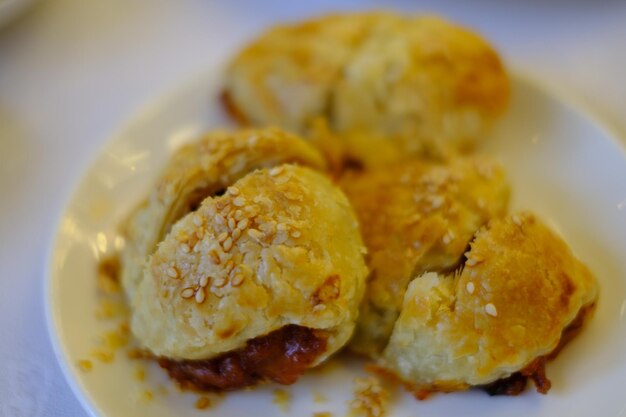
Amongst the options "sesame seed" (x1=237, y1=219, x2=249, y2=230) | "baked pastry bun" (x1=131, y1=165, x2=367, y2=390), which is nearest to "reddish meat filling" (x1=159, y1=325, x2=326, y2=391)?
"baked pastry bun" (x1=131, y1=165, x2=367, y2=390)

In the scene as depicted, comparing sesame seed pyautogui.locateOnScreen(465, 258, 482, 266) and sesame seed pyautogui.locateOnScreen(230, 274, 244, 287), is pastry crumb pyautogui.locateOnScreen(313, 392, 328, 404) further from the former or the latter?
sesame seed pyautogui.locateOnScreen(465, 258, 482, 266)

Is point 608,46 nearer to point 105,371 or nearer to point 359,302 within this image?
point 359,302

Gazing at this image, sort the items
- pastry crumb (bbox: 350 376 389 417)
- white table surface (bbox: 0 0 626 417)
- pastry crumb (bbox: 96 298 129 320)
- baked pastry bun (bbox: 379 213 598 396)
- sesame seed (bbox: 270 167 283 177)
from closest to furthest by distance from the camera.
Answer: baked pastry bun (bbox: 379 213 598 396) < pastry crumb (bbox: 350 376 389 417) < sesame seed (bbox: 270 167 283 177) < pastry crumb (bbox: 96 298 129 320) < white table surface (bbox: 0 0 626 417)

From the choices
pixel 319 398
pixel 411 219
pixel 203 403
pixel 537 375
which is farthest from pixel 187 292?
pixel 537 375

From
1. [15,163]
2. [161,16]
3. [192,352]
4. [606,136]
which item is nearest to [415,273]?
[192,352]

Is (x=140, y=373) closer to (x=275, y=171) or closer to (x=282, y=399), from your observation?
(x=282, y=399)

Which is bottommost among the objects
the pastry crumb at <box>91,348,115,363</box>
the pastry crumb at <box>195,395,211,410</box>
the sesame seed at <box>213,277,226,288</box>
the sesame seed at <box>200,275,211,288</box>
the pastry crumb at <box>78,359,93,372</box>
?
the pastry crumb at <box>195,395,211,410</box>

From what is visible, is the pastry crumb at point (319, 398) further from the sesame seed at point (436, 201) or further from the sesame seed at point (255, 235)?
the sesame seed at point (436, 201)
